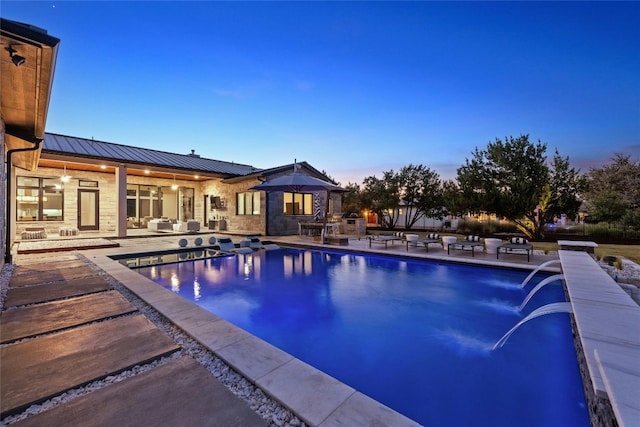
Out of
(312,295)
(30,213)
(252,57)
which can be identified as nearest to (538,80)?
(252,57)

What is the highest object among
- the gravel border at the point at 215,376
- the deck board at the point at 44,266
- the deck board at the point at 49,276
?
the deck board at the point at 44,266

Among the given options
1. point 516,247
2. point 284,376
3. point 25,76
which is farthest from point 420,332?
point 25,76

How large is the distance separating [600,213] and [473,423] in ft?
56.9

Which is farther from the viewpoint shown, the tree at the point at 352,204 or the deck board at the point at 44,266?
the tree at the point at 352,204

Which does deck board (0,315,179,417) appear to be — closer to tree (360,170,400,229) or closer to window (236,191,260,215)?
window (236,191,260,215)

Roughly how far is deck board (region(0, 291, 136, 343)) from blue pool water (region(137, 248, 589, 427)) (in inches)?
65.7

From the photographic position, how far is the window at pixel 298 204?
16219 mm

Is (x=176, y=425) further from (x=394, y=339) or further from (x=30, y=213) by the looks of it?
(x=30, y=213)

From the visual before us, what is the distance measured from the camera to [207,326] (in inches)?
132

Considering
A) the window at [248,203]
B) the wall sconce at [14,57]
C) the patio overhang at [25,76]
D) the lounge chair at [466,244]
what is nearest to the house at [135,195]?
the window at [248,203]

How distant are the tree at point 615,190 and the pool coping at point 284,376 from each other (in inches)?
692

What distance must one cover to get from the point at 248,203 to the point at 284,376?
14959 millimetres

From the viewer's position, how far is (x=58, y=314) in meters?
3.67

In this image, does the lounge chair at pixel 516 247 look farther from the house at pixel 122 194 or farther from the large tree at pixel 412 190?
the large tree at pixel 412 190
